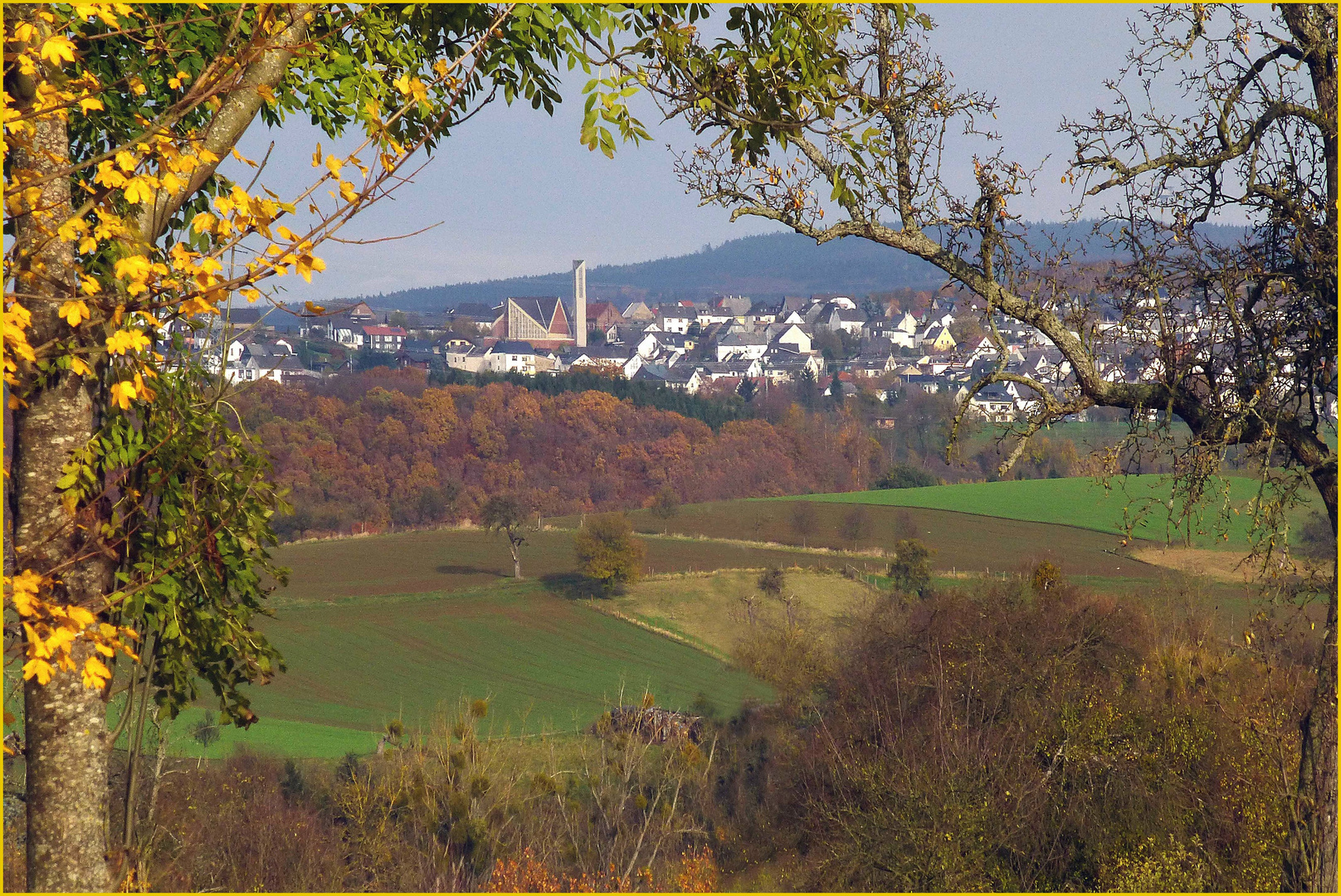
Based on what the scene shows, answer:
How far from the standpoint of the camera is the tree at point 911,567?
4431 centimetres

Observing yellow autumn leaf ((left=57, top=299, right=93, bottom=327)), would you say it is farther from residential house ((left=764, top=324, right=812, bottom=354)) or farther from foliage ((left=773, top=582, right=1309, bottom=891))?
residential house ((left=764, top=324, right=812, bottom=354))

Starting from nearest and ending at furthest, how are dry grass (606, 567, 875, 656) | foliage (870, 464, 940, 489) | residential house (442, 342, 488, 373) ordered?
1. dry grass (606, 567, 875, 656)
2. foliage (870, 464, 940, 489)
3. residential house (442, 342, 488, 373)

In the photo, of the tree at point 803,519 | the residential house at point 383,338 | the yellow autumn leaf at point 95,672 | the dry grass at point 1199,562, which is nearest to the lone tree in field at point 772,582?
the tree at point 803,519

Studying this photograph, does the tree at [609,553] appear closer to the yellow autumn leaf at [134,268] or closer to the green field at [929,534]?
the green field at [929,534]

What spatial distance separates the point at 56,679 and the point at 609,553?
45.2 m

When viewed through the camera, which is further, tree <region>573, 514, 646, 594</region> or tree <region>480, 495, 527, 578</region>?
tree <region>480, 495, 527, 578</region>

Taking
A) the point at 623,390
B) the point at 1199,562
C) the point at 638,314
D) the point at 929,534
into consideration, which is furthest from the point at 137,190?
the point at 638,314

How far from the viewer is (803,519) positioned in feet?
191

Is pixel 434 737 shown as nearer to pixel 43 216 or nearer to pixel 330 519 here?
pixel 43 216

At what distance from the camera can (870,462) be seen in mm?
80812

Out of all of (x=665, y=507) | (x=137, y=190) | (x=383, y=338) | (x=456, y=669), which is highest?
(x=383, y=338)

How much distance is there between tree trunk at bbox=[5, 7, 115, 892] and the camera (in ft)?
14.6

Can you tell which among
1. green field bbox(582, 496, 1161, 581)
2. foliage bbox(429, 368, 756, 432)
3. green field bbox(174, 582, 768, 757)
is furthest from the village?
green field bbox(174, 582, 768, 757)

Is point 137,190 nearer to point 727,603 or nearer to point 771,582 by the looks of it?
point 727,603
